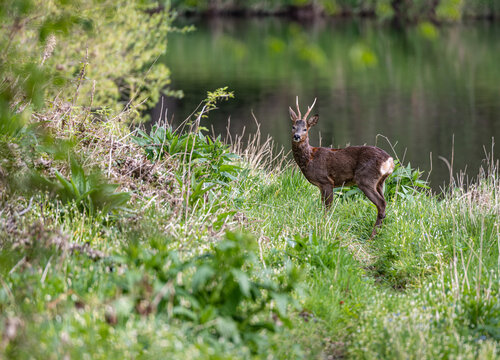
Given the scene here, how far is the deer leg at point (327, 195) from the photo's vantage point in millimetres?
8172

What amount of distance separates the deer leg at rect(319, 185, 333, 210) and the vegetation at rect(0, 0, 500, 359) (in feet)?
0.51

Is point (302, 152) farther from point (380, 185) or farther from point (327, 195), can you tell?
point (380, 185)

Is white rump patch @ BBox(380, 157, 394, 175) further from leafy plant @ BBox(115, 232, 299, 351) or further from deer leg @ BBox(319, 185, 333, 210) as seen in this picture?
leafy plant @ BBox(115, 232, 299, 351)

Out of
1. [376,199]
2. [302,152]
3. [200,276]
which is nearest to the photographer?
[200,276]

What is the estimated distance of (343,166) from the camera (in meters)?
8.15

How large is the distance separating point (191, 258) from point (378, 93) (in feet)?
81.3

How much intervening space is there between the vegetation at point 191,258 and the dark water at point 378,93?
11.6ft

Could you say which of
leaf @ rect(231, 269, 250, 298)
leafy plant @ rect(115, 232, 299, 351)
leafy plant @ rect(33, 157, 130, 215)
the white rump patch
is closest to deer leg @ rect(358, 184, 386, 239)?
the white rump patch

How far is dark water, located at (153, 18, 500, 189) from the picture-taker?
19719mm

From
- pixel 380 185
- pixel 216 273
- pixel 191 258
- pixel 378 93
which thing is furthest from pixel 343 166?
pixel 378 93

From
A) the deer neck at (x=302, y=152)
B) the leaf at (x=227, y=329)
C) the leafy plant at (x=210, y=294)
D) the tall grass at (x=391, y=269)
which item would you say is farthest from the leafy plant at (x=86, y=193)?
the deer neck at (x=302, y=152)

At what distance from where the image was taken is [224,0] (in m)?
63.0

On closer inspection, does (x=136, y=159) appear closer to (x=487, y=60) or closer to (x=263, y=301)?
(x=263, y=301)

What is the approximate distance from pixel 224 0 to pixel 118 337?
61408mm
